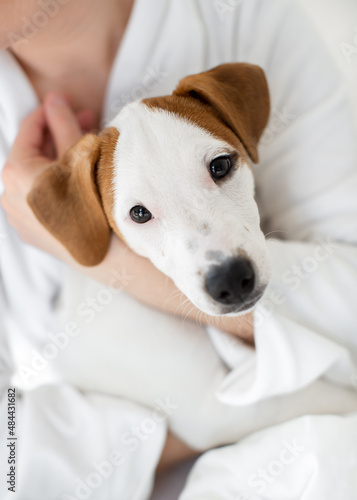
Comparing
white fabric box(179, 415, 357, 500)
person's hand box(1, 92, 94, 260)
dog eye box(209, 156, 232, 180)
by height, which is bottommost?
white fabric box(179, 415, 357, 500)

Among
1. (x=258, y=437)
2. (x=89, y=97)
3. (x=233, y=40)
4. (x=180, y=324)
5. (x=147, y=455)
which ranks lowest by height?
(x=147, y=455)

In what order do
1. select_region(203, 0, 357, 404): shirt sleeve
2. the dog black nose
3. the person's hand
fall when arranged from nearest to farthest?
the dog black nose → select_region(203, 0, 357, 404): shirt sleeve → the person's hand

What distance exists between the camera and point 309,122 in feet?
4.42

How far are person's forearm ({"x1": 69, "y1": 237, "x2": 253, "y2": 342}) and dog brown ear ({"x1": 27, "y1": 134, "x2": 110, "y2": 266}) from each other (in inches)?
4.6

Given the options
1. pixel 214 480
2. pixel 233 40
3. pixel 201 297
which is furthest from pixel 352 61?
pixel 214 480

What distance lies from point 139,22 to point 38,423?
134 centimetres

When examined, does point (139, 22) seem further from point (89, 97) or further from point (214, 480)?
point (214, 480)

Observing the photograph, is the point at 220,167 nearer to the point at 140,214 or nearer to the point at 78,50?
the point at 140,214

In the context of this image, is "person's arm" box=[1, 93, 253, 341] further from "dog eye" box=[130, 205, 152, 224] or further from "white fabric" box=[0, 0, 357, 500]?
"dog eye" box=[130, 205, 152, 224]

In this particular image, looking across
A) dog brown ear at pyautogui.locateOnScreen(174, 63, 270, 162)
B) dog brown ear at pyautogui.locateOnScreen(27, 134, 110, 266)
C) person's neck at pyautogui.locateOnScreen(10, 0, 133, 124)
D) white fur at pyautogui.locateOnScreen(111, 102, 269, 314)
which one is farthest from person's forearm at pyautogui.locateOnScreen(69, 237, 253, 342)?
person's neck at pyautogui.locateOnScreen(10, 0, 133, 124)

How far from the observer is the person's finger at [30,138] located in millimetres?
1363

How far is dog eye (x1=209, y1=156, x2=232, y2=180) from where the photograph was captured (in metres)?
Answer: 0.98

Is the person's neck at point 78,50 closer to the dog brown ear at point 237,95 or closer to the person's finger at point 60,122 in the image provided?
the person's finger at point 60,122
